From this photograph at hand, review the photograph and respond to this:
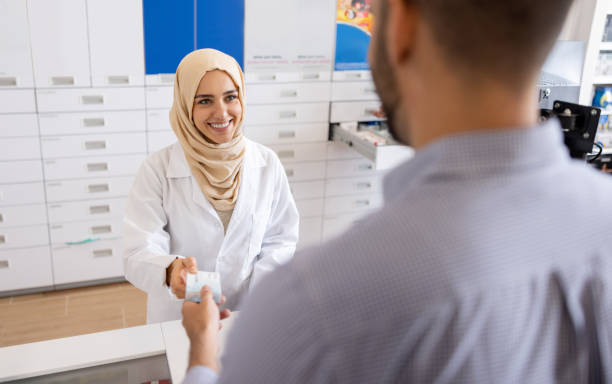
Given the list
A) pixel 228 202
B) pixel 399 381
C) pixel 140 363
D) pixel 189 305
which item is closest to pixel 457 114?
pixel 399 381

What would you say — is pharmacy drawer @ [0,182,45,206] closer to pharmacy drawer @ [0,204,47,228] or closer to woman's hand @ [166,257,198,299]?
pharmacy drawer @ [0,204,47,228]

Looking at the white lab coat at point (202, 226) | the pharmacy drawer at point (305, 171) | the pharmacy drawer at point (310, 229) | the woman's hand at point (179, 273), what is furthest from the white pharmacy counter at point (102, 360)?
the pharmacy drawer at point (310, 229)

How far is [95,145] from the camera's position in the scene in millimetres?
3045

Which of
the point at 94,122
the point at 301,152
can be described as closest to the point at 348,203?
the point at 301,152

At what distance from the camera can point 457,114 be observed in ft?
1.58

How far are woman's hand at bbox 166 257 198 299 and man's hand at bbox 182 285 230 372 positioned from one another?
1.08ft

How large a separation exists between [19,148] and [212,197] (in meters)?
1.72

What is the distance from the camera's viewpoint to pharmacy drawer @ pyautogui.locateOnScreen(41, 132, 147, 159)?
297 centimetres

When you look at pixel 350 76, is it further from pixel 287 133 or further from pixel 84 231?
pixel 84 231

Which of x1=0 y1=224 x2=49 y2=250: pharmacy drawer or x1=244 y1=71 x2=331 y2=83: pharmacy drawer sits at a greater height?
x1=244 y1=71 x2=331 y2=83: pharmacy drawer

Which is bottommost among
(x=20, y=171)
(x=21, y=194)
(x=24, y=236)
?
(x=24, y=236)

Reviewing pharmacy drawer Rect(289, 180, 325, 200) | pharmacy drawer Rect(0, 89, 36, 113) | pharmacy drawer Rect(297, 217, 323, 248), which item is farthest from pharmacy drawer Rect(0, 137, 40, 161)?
pharmacy drawer Rect(297, 217, 323, 248)

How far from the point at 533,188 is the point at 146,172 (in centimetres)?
136

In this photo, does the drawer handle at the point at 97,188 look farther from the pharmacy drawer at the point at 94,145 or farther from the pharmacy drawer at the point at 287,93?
the pharmacy drawer at the point at 287,93
